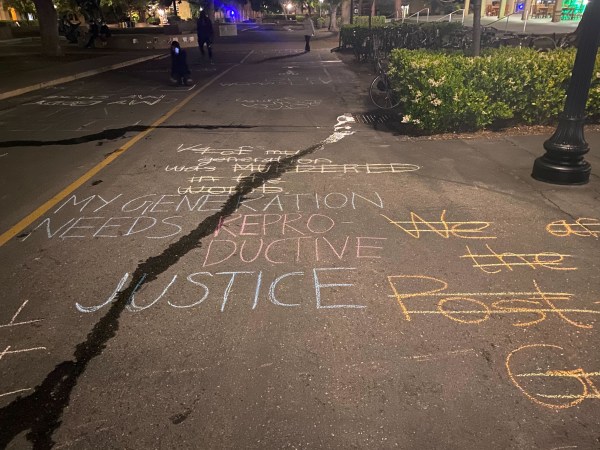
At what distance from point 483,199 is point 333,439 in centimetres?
392

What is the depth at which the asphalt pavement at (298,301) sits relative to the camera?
2.38 m

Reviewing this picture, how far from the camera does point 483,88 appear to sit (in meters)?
8.04

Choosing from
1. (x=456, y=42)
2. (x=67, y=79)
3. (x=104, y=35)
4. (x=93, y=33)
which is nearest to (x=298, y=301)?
(x=67, y=79)

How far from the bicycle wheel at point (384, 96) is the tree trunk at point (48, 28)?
18.7 m

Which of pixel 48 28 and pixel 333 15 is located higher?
pixel 333 15

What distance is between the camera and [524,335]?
2949 millimetres

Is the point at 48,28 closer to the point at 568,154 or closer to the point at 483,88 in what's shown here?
the point at 483,88

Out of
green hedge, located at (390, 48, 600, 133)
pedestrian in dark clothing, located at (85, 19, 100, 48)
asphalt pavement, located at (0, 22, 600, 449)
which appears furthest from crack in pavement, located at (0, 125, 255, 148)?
pedestrian in dark clothing, located at (85, 19, 100, 48)

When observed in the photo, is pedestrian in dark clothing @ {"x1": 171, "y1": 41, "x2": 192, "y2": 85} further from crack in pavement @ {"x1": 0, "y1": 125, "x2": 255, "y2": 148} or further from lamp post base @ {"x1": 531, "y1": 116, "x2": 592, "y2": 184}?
lamp post base @ {"x1": 531, "y1": 116, "x2": 592, "y2": 184}

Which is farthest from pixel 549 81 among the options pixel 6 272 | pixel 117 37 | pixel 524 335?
pixel 117 37

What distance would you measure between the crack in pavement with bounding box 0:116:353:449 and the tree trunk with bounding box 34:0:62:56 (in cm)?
2326

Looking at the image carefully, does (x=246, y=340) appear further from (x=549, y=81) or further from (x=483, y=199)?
(x=549, y=81)

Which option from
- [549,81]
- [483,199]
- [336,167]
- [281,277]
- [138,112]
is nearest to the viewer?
[281,277]

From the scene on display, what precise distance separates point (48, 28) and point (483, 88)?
2318 centimetres
